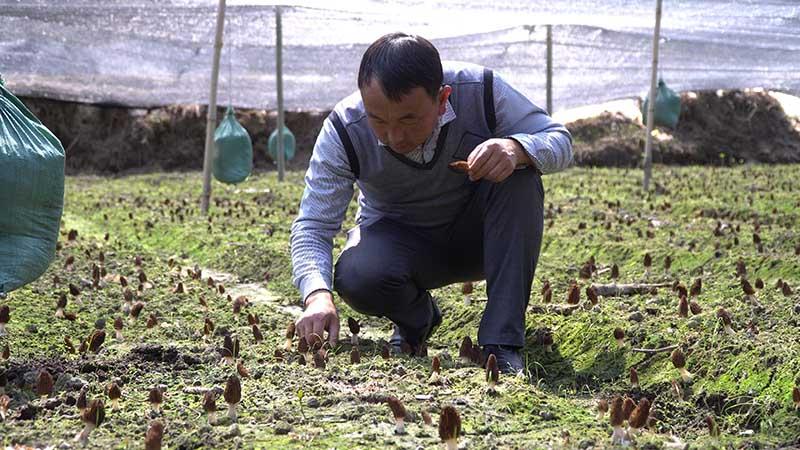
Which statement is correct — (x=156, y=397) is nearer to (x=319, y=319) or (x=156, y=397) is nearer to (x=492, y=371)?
(x=319, y=319)

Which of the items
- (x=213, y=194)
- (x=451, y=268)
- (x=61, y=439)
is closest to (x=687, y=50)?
(x=213, y=194)

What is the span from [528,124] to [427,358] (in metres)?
0.94

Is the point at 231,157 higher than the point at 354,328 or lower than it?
lower

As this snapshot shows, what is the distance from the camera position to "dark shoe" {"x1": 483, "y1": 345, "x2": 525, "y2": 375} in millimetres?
3738

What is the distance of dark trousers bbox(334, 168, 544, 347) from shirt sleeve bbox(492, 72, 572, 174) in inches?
4.3

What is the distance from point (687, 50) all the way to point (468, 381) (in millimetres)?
12259

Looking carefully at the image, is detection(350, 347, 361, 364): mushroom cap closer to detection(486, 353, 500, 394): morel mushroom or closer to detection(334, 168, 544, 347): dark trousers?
detection(334, 168, 544, 347): dark trousers

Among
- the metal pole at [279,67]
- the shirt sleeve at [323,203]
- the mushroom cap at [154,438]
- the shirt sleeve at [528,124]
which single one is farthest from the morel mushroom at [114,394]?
the metal pole at [279,67]

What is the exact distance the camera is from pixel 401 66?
3.39m

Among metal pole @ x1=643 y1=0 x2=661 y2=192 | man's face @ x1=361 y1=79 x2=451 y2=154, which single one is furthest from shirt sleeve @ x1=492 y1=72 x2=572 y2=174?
metal pole @ x1=643 y1=0 x2=661 y2=192

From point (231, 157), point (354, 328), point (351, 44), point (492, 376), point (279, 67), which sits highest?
point (351, 44)

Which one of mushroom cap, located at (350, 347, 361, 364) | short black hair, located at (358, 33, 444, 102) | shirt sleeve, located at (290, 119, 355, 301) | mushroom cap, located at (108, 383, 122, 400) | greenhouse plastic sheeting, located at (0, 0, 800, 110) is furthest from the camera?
greenhouse plastic sheeting, located at (0, 0, 800, 110)

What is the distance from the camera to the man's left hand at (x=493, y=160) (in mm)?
3553

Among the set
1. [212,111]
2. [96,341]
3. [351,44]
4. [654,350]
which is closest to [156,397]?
[96,341]
